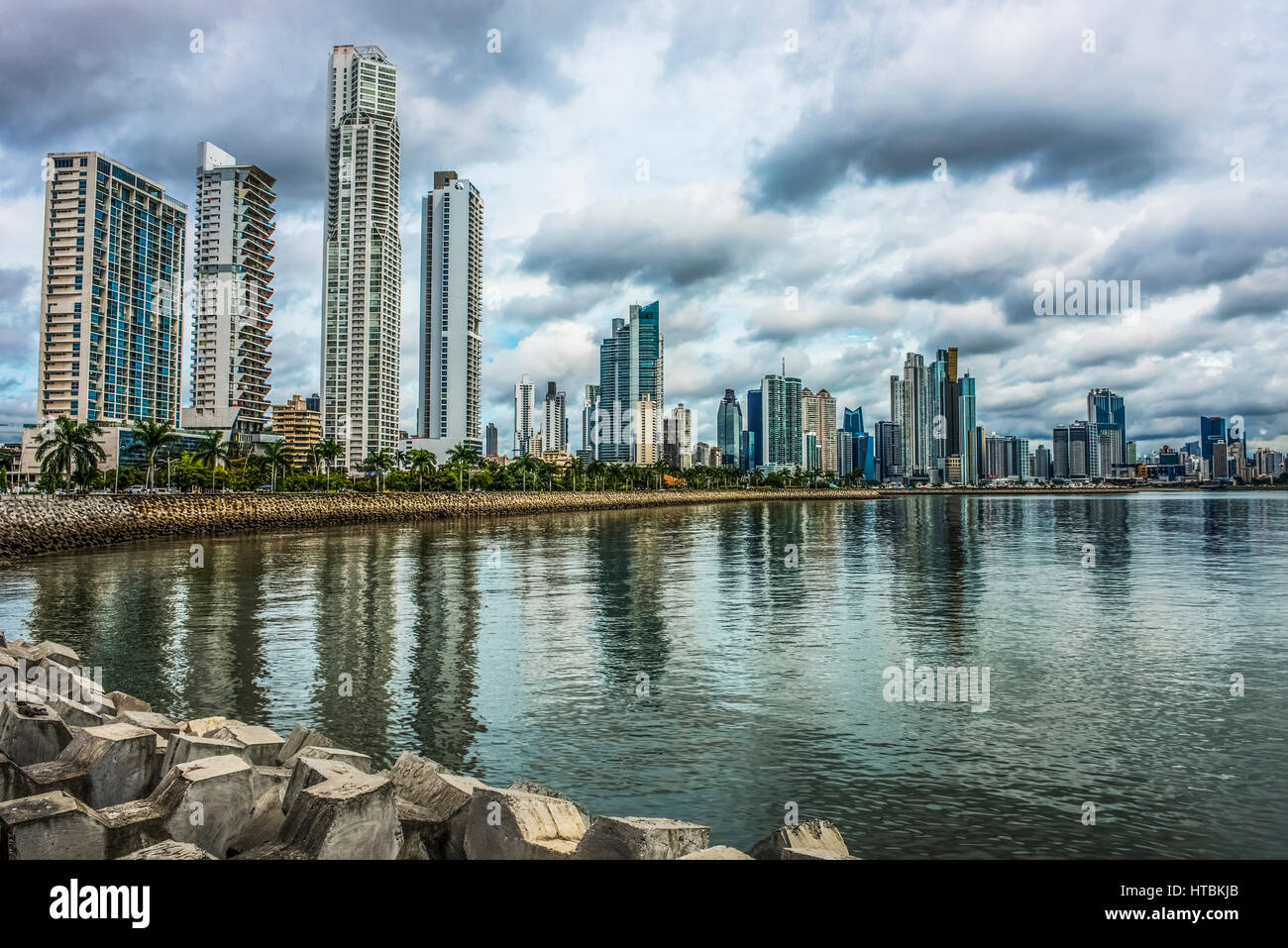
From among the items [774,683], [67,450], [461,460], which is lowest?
[774,683]

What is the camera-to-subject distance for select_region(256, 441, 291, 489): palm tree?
144 metres

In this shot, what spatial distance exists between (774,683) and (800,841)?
10.4 m

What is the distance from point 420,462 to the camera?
15612 centimetres

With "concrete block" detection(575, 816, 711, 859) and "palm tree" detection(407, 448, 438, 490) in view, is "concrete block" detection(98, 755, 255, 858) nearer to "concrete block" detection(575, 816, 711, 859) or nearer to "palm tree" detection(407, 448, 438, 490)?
"concrete block" detection(575, 816, 711, 859)

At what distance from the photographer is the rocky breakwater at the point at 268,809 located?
23.9ft

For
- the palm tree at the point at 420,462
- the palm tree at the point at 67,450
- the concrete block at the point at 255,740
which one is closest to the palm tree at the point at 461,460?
the palm tree at the point at 420,462

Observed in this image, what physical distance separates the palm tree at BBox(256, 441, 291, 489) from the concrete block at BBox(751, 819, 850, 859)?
142 meters

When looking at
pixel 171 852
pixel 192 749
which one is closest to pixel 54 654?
pixel 192 749

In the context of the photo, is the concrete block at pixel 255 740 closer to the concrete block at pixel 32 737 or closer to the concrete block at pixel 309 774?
the concrete block at pixel 32 737

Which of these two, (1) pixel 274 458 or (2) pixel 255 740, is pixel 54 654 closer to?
(2) pixel 255 740

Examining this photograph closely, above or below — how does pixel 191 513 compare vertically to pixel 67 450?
below

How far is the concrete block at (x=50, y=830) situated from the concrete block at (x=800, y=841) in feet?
20.0

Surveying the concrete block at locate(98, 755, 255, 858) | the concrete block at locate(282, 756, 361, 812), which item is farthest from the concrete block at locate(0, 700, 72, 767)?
the concrete block at locate(282, 756, 361, 812)
